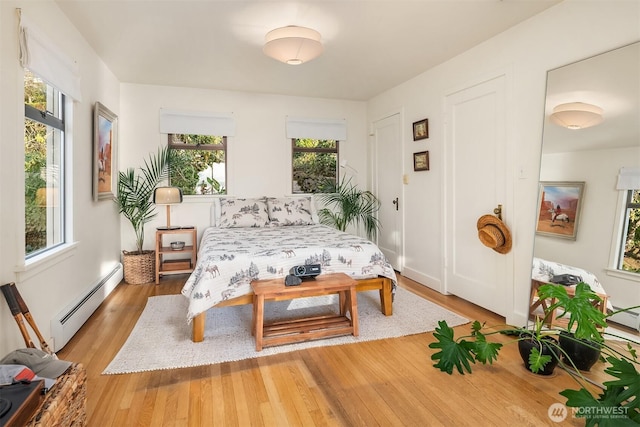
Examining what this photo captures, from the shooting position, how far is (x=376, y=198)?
16.9 feet

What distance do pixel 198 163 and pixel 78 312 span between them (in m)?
2.51

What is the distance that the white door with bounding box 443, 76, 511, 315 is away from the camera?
3.05 metres

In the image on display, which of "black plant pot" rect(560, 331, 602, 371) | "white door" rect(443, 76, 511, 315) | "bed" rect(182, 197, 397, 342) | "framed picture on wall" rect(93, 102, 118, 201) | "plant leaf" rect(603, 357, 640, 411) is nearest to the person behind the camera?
"plant leaf" rect(603, 357, 640, 411)

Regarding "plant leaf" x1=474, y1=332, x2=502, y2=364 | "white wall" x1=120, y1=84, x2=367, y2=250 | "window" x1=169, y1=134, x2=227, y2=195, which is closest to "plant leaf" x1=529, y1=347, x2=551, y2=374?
"plant leaf" x1=474, y1=332, x2=502, y2=364

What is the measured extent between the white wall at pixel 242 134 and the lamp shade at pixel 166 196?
51 centimetres

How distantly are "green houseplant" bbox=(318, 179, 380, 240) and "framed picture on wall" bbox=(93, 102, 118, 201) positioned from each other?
2.69 m

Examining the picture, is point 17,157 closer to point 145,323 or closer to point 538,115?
point 145,323

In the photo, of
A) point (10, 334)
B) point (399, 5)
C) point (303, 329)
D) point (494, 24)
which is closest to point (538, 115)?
point (494, 24)

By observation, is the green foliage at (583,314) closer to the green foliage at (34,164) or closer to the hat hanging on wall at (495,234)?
the hat hanging on wall at (495,234)

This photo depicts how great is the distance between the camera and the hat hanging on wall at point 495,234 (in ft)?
9.62

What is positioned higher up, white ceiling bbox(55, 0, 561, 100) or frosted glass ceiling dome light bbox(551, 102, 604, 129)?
white ceiling bbox(55, 0, 561, 100)

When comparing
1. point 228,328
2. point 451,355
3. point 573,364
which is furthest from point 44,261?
point 573,364

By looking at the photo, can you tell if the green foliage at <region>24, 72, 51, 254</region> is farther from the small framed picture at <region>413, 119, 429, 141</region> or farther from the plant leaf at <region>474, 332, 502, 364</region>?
the small framed picture at <region>413, 119, 429, 141</region>

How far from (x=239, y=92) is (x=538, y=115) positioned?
362cm
